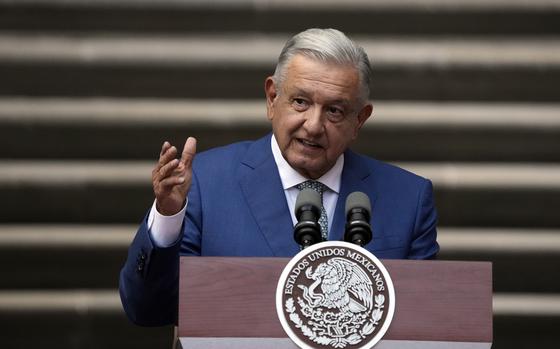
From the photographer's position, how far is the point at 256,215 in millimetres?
4922

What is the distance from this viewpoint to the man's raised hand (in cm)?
415

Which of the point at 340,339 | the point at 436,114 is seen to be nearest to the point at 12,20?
the point at 436,114

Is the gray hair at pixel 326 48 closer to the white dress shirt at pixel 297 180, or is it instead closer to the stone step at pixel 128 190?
the white dress shirt at pixel 297 180

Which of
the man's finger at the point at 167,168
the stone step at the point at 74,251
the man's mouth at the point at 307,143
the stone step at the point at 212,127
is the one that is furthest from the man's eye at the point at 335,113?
the stone step at the point at 74,251

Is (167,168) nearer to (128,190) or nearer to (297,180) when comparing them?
(297,180)

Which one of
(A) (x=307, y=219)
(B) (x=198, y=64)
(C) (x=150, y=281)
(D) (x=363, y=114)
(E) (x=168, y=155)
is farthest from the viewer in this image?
(B) (x=198, y=64)

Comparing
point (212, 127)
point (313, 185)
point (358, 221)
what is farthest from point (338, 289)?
point (212, 127)

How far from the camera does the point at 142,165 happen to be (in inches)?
271

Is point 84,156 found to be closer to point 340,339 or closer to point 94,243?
point 94,243

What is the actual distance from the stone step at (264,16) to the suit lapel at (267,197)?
1.72 metres

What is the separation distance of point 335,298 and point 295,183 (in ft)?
3.86

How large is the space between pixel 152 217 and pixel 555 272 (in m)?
3.08

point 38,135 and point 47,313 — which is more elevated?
point 38,135

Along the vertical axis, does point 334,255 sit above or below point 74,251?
above
